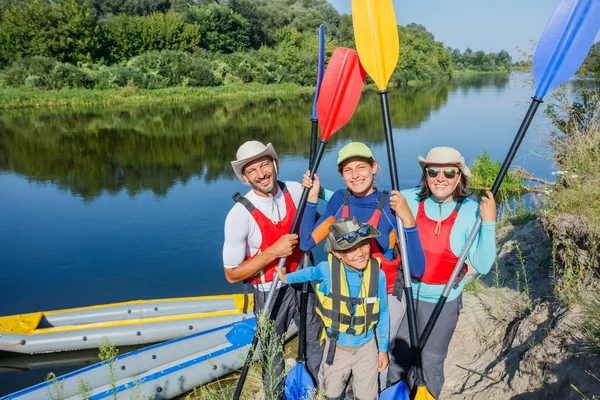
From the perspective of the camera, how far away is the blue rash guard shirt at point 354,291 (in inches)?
89.8

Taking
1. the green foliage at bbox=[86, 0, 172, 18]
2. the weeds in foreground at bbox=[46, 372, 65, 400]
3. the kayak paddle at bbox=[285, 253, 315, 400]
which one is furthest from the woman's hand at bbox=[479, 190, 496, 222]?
the green foliage at bbox=[86, 0, 172, 18]

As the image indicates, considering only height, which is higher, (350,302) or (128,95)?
(128,95)

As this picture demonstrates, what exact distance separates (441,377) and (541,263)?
2.43 metres

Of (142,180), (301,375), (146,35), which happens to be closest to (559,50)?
(301,375)

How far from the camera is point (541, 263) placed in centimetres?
429

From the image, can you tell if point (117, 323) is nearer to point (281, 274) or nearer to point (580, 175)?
point (281, 274)

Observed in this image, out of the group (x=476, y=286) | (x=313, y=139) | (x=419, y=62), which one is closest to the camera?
(x=313, y=139)

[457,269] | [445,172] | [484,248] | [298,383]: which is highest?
[445,172]

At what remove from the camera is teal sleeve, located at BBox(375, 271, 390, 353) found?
231 cm

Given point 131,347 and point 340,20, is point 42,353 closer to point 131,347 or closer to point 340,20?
point 131,347

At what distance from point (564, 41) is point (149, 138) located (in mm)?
15384

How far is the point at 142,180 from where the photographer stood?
36.8ft

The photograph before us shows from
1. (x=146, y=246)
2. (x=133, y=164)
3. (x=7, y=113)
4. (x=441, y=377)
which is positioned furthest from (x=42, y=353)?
(x=7, y=113)

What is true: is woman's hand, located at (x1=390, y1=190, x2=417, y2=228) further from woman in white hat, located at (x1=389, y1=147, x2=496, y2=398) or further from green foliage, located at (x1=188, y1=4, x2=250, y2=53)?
green foliage, located at (x1=188, y1=4, x2=250, y2=53)
